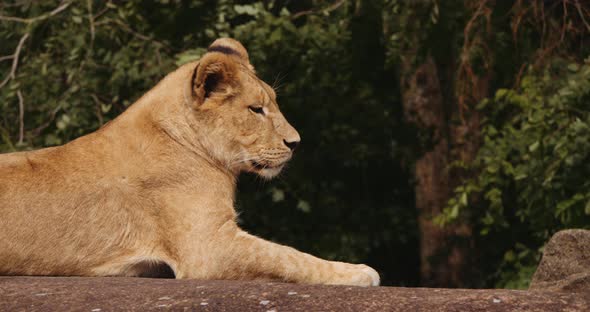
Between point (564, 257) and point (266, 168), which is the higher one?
point (266, 168)

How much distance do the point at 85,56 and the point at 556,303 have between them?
5851 millimetres

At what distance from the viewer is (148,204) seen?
5258mm

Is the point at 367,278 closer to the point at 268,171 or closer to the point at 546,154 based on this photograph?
the point at 268,171

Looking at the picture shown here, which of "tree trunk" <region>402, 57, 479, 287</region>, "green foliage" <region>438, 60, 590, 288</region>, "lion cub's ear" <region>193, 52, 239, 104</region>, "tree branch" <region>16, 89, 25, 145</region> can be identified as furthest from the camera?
"tree trunk" <region>402, 57, 479, 287</region>

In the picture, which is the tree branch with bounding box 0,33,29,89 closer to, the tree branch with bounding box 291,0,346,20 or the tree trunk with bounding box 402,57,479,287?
the tree branch with bounding box 291,0,346,20

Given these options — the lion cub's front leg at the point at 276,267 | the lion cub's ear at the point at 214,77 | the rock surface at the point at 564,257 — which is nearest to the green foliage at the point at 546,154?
the rock surface at the point at 564,257

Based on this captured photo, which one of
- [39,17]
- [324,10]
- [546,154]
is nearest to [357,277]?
[546,154]

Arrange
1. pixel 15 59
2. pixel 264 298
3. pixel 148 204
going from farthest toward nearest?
pixel 15 59 < pixel 148 204 < pixel 264 298

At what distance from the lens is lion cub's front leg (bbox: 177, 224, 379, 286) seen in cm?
509

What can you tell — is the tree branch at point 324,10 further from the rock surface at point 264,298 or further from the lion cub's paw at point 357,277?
the rock surface at point 264,298

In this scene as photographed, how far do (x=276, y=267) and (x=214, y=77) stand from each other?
112 cm

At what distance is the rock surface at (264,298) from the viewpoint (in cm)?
408

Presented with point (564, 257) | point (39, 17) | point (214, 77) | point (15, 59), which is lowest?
point (564, 257)

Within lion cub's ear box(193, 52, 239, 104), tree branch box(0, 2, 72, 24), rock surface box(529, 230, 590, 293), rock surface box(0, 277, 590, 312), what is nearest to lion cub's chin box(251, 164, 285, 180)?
lion cub's ear box(193, 52, 239, 104)
